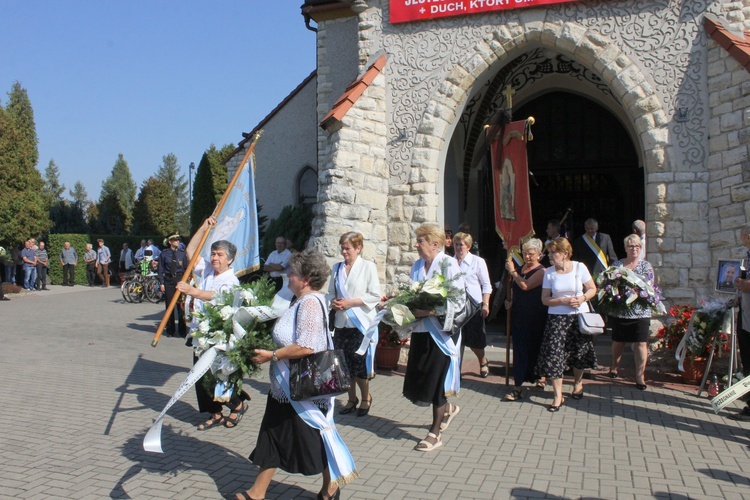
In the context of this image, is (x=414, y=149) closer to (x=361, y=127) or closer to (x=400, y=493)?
(x=361, y=127)

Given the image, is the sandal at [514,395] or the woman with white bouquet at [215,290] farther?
the sandal at [514,395]

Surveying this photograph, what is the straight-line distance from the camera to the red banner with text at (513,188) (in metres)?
8.02

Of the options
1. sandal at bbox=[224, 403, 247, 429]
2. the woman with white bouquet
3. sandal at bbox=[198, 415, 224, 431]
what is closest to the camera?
the woman with white bouquet

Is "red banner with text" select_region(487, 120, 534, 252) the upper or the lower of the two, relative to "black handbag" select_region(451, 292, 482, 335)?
upper

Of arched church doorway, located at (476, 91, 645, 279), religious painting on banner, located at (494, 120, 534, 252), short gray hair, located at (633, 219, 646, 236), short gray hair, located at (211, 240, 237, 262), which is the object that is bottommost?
short gray hair, located at (211, 240, 237, 262)

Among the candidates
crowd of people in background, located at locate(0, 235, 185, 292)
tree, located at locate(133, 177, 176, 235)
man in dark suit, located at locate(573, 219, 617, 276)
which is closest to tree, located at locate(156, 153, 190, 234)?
tree, located at locate(133, 177, 176, 235)

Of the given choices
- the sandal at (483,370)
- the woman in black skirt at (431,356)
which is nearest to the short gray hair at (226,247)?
the woman in black skirt at (431,356)

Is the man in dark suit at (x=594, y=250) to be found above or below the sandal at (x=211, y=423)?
above

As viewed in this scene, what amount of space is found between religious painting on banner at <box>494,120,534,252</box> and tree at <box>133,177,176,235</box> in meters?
31.7

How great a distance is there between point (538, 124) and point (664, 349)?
630cm

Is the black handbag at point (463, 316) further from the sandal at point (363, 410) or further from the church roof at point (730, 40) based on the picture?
the church roof at point (730, 40)

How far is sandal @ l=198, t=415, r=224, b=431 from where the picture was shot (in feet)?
19.9

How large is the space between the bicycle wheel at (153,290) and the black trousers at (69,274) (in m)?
7.32

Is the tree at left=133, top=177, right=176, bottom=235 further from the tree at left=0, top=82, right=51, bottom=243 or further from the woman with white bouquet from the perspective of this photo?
the woman with white bouquet
